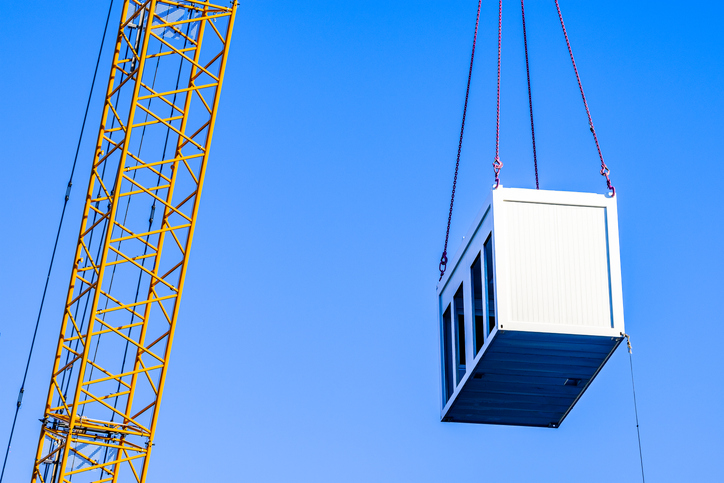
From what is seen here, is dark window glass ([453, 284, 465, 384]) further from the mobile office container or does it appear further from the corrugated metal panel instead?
the corrugated metal panel

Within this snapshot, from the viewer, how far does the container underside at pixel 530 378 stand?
21.5 m

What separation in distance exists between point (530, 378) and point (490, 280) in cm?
305

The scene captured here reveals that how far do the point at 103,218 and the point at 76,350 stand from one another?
4.60 m

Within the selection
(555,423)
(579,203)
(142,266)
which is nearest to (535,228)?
(579,203)

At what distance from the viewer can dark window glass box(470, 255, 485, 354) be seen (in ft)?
74.6

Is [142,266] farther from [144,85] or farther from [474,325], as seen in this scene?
[474,325]

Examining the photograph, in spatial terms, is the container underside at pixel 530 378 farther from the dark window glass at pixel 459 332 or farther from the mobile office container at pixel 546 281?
the dark window glass at pixel 459 332

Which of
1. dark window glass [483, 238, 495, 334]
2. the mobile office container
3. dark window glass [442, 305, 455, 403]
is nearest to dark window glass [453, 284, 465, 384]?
dark window glass [442, 305, 455, 403]

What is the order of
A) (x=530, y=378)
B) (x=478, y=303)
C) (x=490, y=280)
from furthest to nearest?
(x=530, y=378), (x=478, y=303), (x=490, y=280)

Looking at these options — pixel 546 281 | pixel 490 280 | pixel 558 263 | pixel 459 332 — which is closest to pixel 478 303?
pixel 490 280

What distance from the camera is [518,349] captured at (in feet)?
71.6

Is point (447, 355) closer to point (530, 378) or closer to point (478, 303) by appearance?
point (530, 378)

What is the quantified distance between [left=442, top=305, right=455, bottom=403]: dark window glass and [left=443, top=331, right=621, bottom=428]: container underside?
594mm

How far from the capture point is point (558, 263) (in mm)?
21500
